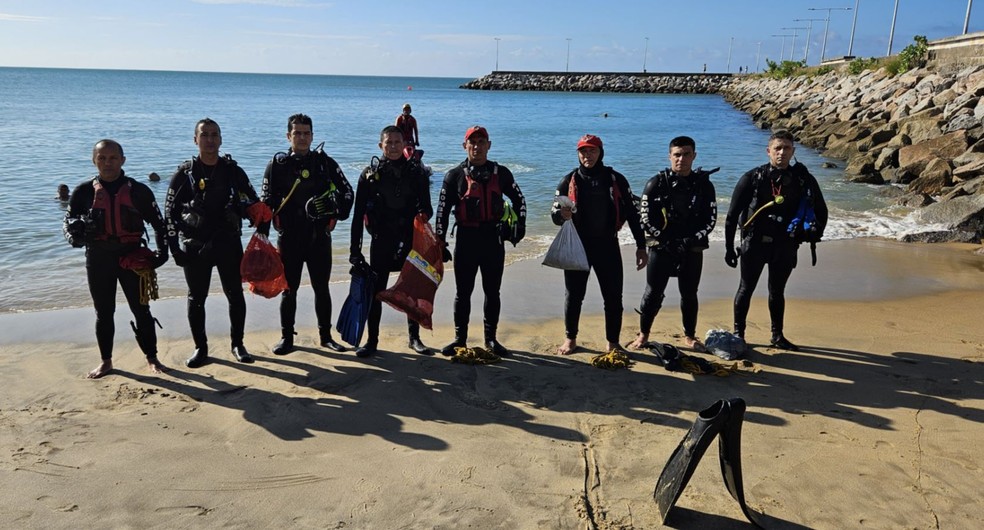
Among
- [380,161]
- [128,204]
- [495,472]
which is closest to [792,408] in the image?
[495,472]

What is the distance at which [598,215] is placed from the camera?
17.5 feet

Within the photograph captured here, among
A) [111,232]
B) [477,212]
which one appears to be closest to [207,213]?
[111,232]

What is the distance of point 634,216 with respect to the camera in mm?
5383

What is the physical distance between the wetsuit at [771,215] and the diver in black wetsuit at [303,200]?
3111mm

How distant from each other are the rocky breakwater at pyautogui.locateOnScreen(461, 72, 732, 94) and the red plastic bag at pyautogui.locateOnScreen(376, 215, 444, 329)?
319ft

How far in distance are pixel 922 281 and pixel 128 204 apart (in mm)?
A: 8335

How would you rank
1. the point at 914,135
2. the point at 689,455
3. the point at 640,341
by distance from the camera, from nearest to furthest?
the point at 689,455
the point at 640,341
the point at 914,135

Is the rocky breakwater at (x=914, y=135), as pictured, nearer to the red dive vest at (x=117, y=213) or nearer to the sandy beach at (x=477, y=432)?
the sandy beach at (x=477, y=432)

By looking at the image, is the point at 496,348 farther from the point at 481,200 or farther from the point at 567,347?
the point at 481,200

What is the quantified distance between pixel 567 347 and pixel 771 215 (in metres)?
1.94

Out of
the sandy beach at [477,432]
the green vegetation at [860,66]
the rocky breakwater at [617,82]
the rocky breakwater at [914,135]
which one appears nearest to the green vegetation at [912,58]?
the rocky breakwater at [914,135]

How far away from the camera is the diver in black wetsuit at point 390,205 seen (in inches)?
207

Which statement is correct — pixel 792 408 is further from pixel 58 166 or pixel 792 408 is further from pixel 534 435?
pixel 58 166

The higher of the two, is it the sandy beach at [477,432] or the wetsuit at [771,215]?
the wetsuit at [771,215]
